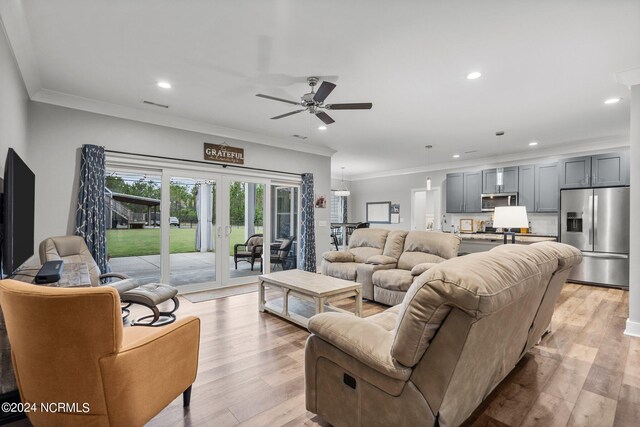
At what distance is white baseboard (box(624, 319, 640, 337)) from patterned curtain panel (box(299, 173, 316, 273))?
444 cm

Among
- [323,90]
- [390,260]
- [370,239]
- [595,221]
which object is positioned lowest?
[390,260]

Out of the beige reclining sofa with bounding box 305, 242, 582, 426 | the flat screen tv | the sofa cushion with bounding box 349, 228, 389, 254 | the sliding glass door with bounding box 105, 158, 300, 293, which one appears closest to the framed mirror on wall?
the sliding glass door with bounding box 105, 158, 300, 293

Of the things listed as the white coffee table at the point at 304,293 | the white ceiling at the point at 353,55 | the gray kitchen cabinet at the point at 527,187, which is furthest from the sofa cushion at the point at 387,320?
the gray kitchen cabinet at the point at 527,187

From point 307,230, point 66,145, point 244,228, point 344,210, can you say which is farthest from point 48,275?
point 344,210

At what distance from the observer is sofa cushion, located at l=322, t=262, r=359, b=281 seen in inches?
176

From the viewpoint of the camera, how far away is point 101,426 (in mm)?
1349

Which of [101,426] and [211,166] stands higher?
[211,166]

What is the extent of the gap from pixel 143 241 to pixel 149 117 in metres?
1.88

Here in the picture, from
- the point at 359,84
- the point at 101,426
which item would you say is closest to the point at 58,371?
the point at 101,426

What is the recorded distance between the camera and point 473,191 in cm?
736

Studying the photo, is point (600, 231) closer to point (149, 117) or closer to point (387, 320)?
point (387, 320)

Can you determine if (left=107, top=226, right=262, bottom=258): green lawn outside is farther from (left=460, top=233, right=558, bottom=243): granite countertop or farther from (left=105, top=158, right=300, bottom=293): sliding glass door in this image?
(left=460, top=233, right=558, bottom=243): granite countertop

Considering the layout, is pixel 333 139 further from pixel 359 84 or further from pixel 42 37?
pixel 42 37

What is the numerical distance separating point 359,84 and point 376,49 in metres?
0.71
